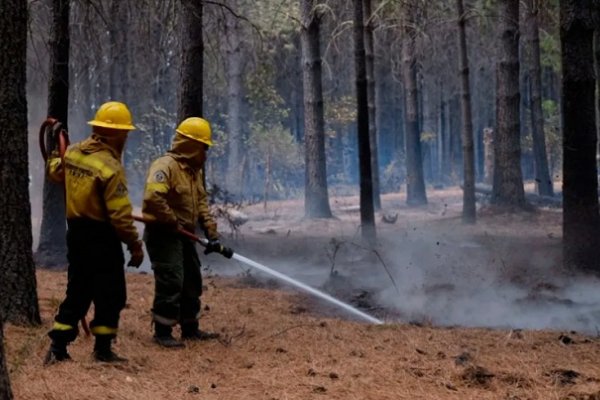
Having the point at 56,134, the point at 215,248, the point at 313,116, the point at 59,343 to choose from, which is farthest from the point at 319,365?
the point at 313,116

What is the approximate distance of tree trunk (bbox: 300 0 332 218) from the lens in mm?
19844

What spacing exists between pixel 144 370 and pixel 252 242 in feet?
36.0

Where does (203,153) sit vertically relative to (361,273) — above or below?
above

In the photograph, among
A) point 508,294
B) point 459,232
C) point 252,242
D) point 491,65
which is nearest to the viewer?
point 508,294

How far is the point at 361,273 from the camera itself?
13320 mm

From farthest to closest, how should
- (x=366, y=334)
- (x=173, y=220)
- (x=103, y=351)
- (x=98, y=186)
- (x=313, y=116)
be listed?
(x=313, y=116)
(x=366, y=334)
(x=173, y=220)
(x=103, y=351)
(x=98, y=186)

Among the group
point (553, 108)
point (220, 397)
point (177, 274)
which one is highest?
point (553, 108)

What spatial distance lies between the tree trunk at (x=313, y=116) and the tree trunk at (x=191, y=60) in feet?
23.7

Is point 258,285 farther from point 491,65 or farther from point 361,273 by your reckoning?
point 491,65

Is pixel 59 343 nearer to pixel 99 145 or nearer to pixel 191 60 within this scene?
pixel 99 145

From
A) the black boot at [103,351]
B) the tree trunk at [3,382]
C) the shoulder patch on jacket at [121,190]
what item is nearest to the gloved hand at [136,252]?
the shoulder patch on jacket at [121,190]

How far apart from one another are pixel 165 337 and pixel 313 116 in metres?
14.6

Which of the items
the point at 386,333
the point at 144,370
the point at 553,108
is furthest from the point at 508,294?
the point at 553,108

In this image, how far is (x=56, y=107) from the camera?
1216cm
